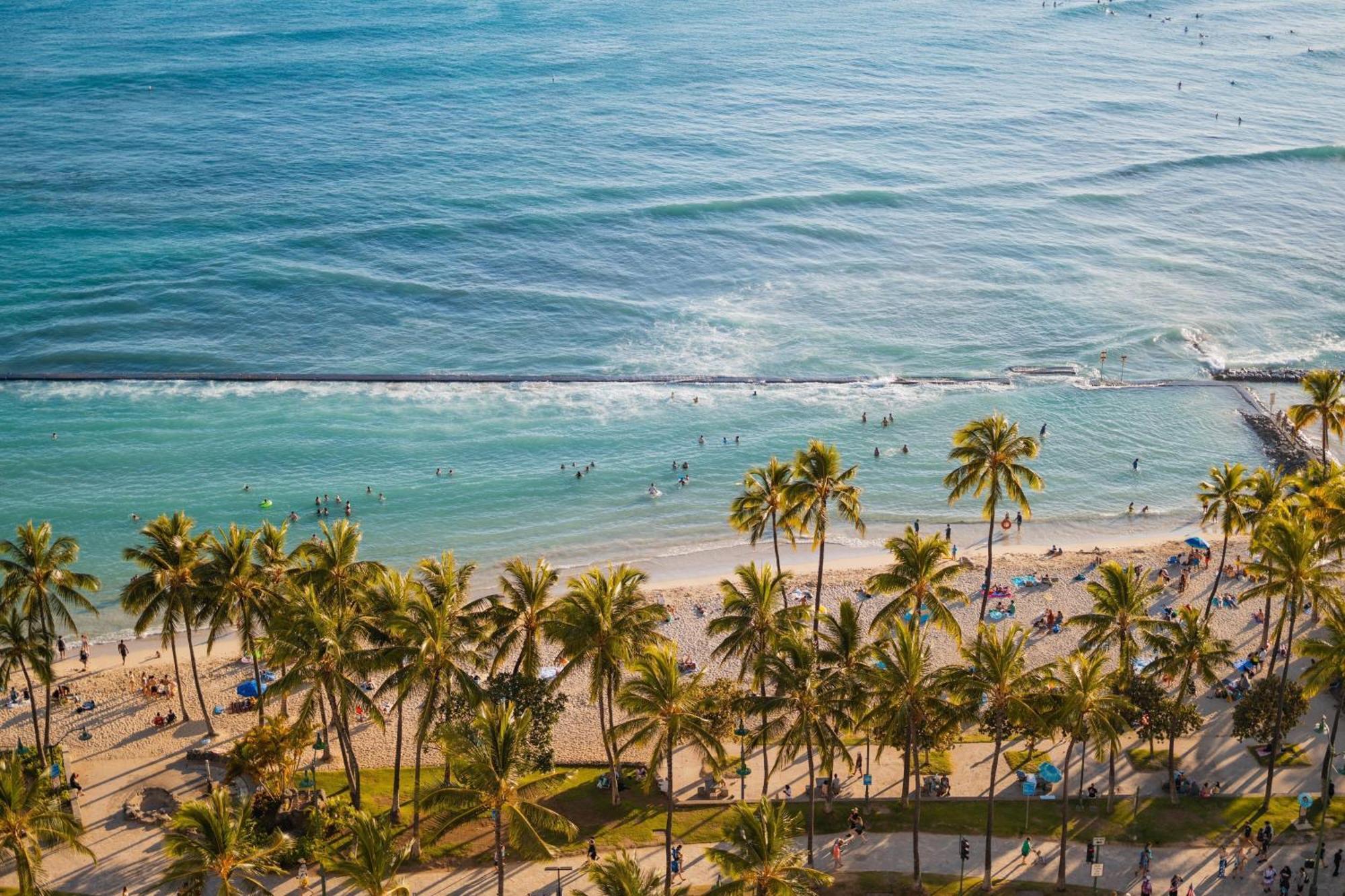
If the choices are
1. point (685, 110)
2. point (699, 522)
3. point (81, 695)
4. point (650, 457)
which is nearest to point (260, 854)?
point (81, 695)

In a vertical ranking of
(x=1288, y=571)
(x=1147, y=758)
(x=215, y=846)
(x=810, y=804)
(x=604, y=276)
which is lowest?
(x=1147, y=758)

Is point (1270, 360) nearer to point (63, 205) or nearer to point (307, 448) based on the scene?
point (307, 448)

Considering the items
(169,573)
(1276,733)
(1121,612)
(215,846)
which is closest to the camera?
(215,846)

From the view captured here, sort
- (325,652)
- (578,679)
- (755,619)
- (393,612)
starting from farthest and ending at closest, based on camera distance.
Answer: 1. (578,679)
2. (755,619)
3. (393,612)
4. (325,652)

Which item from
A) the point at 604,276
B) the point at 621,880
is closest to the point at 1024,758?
→ the point at 621,880

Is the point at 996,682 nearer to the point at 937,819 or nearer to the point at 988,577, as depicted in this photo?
the point at 937,819

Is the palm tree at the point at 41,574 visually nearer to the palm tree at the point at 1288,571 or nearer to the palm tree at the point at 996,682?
the palm tree at the point at 996,682

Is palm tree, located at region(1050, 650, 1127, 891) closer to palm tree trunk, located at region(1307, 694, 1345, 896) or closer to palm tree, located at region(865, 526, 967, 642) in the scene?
palm tree, located at region(865, 526, 967, 642)
